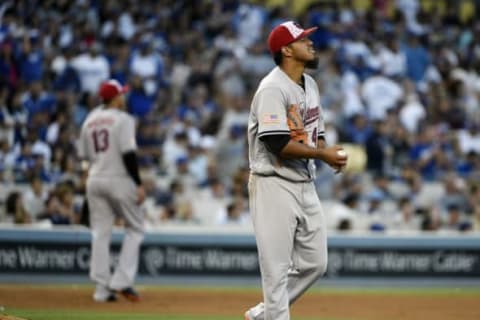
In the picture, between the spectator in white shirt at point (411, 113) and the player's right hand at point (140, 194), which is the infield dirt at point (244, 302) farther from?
the spectator in white shirt at point (411, 113)

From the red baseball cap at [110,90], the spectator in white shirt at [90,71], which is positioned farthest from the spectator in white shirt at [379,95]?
the red baseball cap at [110,90]

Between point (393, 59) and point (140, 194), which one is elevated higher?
point (393, 59)

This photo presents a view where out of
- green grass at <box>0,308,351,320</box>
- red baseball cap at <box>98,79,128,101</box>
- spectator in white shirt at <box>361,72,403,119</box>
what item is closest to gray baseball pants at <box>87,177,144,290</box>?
red baseball cap at <box>98,79,128,101</box>

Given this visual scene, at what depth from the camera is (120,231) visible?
15953mm

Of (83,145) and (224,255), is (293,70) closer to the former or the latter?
(83,145)

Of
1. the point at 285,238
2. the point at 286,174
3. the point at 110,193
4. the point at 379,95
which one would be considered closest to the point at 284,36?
the point at 286,174

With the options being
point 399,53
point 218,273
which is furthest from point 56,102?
point 399,53

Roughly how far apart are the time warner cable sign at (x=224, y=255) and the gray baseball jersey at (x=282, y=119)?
7.68m

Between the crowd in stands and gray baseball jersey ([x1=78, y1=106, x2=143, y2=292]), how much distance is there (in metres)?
3.20

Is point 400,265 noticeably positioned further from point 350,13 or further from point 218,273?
point 350,13

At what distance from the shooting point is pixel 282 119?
8.02 metres

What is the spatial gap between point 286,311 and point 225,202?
1034cm

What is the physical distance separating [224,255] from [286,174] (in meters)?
8.01

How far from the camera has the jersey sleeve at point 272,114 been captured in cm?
800
